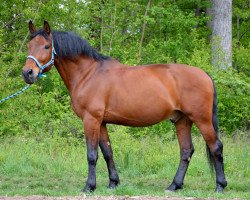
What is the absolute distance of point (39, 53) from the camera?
718cm

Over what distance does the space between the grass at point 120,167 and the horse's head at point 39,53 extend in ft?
5.82

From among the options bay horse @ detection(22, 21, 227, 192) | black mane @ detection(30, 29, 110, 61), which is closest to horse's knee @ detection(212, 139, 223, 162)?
bay horse @ detection(22, 21, 227, 192)

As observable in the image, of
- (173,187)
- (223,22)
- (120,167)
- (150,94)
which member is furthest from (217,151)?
(223,22)

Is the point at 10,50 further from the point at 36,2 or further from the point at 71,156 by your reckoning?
the point at 71,156

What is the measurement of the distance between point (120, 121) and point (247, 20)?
1592 cm

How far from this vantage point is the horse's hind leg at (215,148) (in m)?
7.28

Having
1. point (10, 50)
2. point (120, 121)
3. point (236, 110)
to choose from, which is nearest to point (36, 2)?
point (10, 50)

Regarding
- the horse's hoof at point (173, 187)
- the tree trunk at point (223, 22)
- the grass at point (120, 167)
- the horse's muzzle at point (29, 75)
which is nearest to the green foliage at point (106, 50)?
the tree trunk at point (223, 22)

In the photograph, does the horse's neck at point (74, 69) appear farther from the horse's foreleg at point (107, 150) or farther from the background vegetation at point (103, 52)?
the background vegetation at point (103, 52)

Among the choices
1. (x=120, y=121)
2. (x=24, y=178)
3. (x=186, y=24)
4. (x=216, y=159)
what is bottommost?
(x=24, y=178)

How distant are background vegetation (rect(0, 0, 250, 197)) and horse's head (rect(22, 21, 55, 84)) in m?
2.00

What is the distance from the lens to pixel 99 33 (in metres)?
17.0

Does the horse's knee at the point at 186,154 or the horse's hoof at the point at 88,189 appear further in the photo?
the horse's knee at the point at 186,154

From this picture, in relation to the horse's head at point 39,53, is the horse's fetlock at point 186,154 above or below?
below
